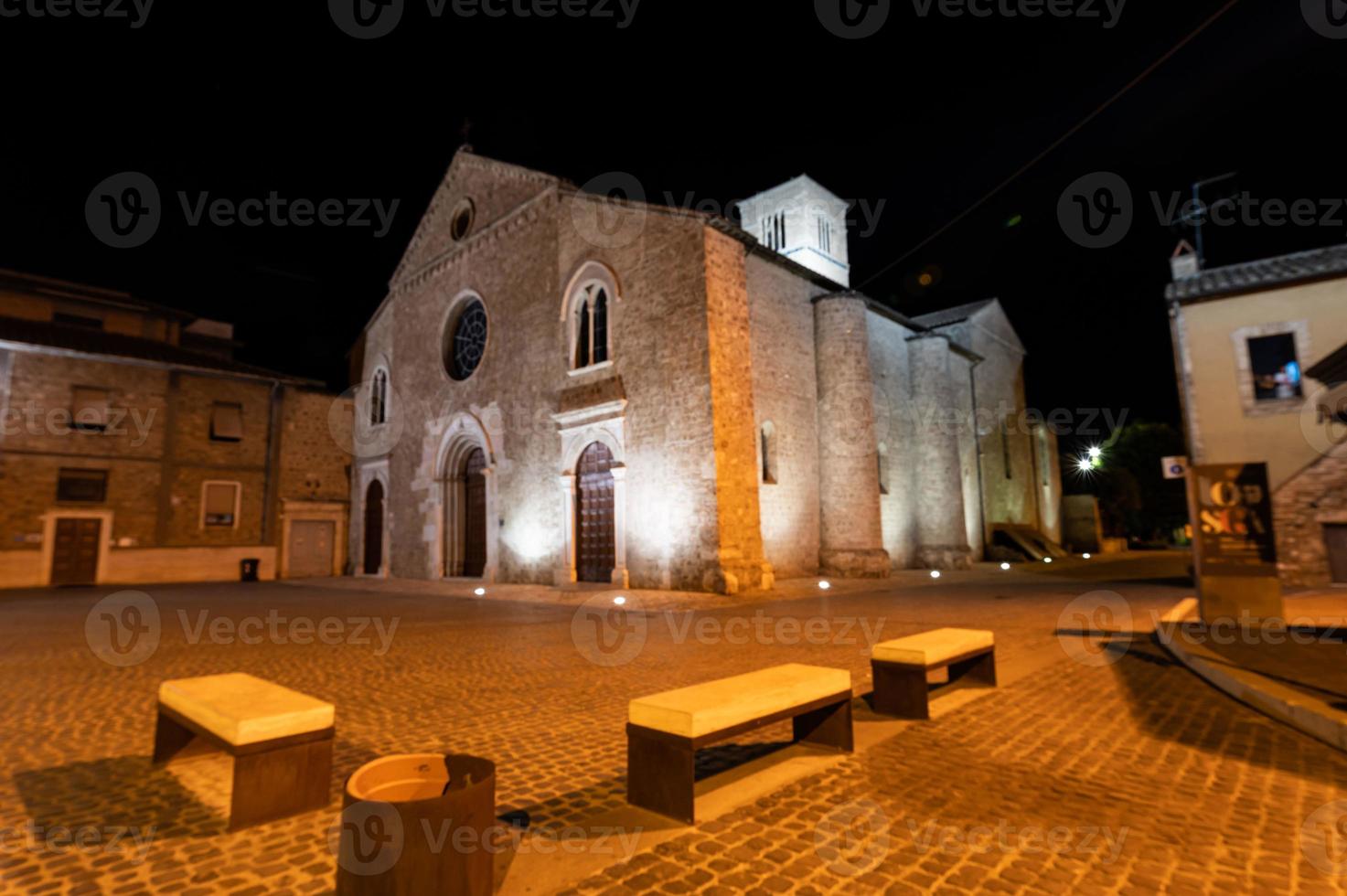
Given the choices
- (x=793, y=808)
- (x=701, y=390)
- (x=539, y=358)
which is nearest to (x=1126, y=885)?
(x=793, y=808)

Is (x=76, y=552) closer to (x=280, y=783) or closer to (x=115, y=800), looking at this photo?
(x=115, y=800)

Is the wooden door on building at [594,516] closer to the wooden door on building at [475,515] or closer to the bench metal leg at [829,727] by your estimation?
the wooden door on building at [475,515]

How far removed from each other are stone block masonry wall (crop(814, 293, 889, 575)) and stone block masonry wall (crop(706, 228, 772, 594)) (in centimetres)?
329

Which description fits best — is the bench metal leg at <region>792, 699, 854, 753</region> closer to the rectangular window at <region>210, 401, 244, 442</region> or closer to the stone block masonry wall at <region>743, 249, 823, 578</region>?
the stone block masonry wall at <region>743, 249, 823, 578</region>

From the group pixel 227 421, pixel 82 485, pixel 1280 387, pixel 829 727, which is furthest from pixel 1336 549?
pixel 82 485

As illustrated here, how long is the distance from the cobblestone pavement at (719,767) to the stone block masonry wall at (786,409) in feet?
26.1

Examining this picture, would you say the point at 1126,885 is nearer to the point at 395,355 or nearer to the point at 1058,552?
the point at 395,355

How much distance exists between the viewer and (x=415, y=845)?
202cm

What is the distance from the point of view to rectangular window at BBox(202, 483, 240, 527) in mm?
21375

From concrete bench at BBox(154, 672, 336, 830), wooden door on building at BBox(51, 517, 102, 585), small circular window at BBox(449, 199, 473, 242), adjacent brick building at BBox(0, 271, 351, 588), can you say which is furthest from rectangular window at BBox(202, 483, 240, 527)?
concrete bench at BBox(154, 672, 336, 830)

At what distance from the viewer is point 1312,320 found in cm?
1358

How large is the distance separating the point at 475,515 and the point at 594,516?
5435 millimetres

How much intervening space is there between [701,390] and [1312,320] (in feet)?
41.9

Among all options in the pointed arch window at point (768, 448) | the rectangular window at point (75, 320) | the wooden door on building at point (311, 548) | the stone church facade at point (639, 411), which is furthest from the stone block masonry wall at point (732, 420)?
the rectangular window at point (75, 320)
